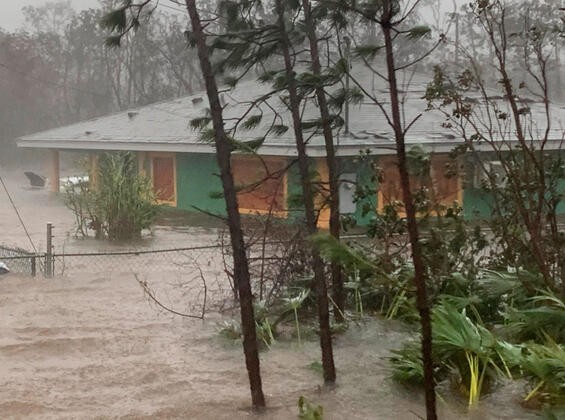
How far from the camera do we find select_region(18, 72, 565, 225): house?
19.5 meters

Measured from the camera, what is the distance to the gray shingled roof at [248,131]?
19.7 metres

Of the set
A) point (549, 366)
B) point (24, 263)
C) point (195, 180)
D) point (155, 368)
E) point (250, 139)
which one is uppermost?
point (250, 139)

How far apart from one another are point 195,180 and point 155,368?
16.8 m

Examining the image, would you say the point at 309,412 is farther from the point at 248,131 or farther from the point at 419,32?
the point at 248,131

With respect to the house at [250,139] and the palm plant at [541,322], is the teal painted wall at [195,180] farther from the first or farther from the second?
the palm plant at [541,322]

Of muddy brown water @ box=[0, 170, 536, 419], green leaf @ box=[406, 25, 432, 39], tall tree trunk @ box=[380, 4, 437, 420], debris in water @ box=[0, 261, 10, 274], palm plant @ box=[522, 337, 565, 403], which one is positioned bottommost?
Answer: muddy brown water @ box=[0, 170, 536, 419]

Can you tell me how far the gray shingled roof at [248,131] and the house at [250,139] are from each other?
0.03 metres

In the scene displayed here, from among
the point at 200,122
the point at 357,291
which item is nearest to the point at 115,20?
the point at 200,122

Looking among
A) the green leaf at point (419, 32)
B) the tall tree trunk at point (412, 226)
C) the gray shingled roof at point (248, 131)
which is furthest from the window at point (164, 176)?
the tall tree trunk at point (412, 226)

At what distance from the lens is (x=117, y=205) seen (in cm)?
1808

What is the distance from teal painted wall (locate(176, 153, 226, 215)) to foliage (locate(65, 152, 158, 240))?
5377 mm

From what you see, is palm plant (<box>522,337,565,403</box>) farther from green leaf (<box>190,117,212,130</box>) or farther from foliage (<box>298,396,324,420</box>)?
green leaf (<box>190,117,212,130</box>)

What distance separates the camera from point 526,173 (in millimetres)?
9094

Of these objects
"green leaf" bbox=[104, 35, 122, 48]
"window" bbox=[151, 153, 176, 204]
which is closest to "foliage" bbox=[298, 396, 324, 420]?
"green leaf" bbox=[104, 35, 122, 48]
